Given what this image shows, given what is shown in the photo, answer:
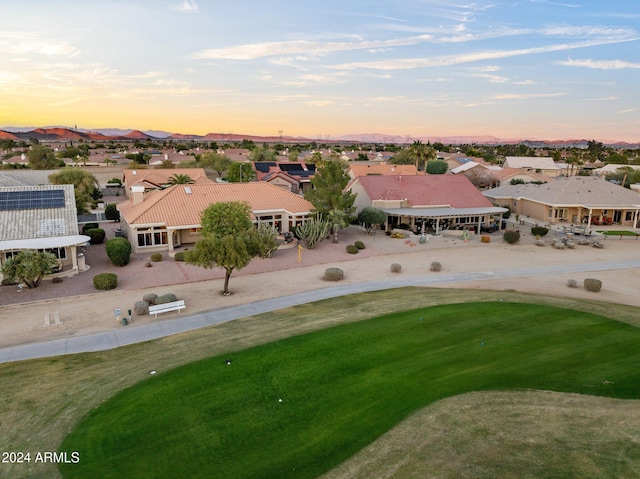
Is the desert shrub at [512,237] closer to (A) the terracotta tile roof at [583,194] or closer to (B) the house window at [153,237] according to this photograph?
(A) the terracotta tile roof at [583,194]

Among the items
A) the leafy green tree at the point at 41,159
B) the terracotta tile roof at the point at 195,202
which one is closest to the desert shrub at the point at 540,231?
the terracotta tile roof at the point at 195,202

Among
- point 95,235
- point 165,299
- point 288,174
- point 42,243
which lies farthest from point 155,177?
point 165,299

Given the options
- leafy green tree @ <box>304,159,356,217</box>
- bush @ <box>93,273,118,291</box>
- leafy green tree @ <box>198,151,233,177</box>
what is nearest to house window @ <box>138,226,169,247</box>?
bush @ <box>93,273,118,291</box>

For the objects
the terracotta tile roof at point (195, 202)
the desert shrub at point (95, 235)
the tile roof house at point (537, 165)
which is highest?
the tile roof house at point (537, 165)

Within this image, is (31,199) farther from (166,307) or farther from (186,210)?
(166,307)

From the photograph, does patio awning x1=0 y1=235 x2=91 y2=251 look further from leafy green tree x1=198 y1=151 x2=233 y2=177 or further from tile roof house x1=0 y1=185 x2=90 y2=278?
leafy green tree x1=198 y1=151 x2=233 y2=177

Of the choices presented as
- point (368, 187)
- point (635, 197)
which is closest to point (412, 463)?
point (368, 187)
